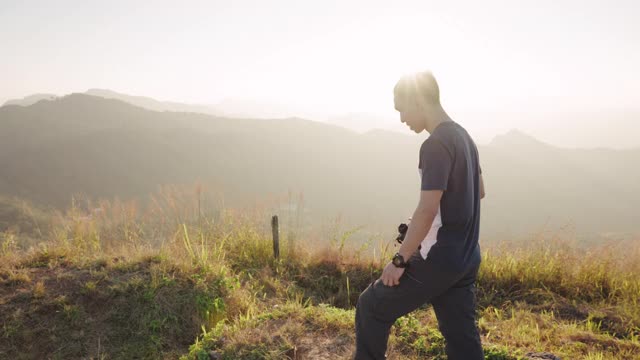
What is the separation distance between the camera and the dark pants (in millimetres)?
1904

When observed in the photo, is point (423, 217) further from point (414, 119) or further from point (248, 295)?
point (248, 295)

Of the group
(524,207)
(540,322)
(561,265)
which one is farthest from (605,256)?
(524,207)

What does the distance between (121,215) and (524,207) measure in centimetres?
9369

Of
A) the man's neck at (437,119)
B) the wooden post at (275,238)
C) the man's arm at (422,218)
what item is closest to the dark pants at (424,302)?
the man's arm at (422,218)

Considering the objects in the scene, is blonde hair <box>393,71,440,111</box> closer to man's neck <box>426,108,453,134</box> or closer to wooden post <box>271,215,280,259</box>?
man's neck <box>426,108,453,134</box>

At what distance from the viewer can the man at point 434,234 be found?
1.81 metres

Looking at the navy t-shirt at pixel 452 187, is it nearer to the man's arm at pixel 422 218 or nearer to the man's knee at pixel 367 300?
the man's arm at pixel 422 218

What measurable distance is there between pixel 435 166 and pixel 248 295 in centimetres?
358

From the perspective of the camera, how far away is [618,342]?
3.74 meters

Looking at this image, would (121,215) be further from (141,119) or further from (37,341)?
(141,119)

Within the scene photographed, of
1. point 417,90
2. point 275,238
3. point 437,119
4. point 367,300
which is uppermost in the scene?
point 417,90

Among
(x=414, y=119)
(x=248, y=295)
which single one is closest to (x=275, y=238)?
(x=248, y=295)

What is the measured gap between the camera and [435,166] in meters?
1.80

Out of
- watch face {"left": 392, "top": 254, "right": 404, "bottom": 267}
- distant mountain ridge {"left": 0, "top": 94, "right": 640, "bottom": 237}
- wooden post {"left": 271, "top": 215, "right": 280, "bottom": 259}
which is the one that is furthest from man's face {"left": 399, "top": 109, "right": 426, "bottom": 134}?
distant mountain ridge {"left": 0, "top": 94, "right": 640, "bottom": 237}
